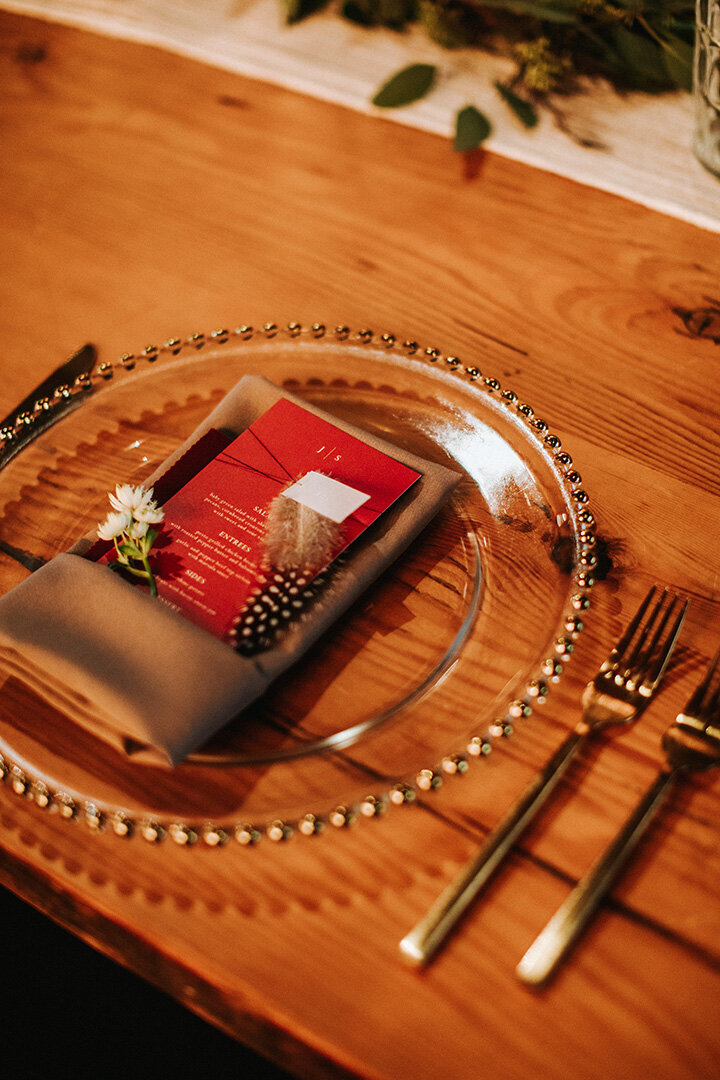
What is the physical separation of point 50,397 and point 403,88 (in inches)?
26.1

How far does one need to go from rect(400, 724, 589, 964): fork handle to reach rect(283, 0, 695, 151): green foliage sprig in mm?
811

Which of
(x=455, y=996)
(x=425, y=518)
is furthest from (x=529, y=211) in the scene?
(x=455, y=996)

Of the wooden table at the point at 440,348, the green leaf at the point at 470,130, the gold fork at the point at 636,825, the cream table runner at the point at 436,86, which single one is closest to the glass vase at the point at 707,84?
the cream table runner at the point at 436,86

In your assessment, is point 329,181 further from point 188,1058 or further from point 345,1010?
point 188,1058

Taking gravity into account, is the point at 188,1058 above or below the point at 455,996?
below

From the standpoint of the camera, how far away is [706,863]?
511 mm

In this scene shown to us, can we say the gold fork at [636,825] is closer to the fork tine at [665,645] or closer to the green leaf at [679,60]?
the fork tine at [665,645]

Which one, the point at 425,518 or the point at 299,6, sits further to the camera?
the point at 299,6

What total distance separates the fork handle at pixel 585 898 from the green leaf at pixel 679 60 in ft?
2.97

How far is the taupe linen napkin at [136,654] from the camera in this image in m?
0.52

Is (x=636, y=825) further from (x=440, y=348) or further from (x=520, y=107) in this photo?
(x=520, y=107)

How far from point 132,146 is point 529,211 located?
0.56 metres

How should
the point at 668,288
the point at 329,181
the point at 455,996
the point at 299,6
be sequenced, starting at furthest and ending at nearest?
1. the point at 299,6
2. the point at 329,181
3. the point at 668,288
4. the point at 455,996

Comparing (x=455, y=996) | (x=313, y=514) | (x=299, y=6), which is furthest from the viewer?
(x=299, y=6)
